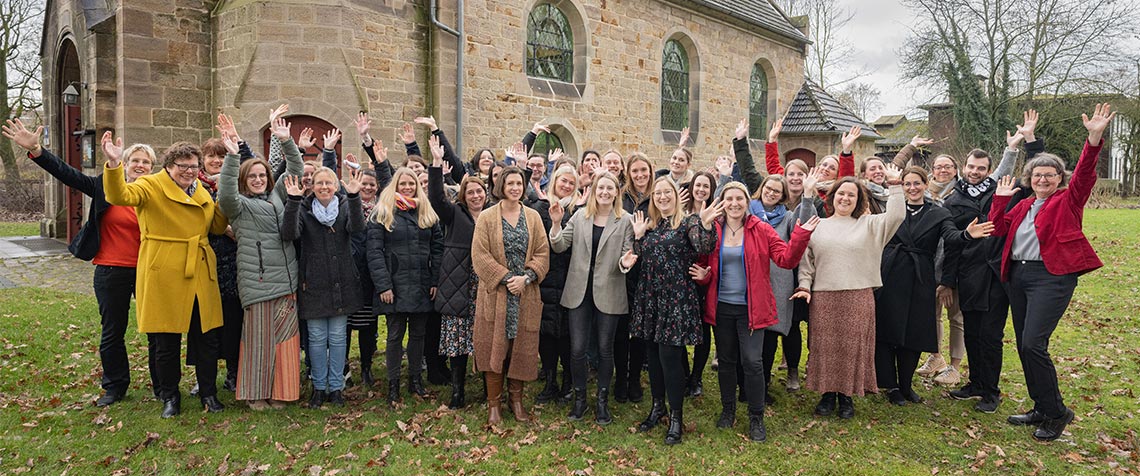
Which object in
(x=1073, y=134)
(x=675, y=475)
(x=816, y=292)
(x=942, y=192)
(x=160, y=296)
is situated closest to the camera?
(x=675, y=475)

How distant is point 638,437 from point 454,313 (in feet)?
5.47

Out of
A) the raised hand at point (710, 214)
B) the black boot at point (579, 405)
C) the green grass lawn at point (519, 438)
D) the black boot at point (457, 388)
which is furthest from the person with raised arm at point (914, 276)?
the black boot at point (457, 388)

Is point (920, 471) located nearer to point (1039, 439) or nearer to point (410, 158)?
point (1039, 439)

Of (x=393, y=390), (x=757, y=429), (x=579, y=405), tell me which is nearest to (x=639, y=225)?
(x=579, y=405)

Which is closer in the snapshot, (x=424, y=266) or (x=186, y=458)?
(x=186, y=458)

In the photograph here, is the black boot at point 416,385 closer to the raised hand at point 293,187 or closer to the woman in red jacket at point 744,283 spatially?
the raised hand at point 293,187

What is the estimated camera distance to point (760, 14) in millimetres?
19125

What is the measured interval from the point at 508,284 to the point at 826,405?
2742 mm

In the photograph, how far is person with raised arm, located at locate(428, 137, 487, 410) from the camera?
5219 millimetres

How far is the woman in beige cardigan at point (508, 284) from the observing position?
4938 millimetres

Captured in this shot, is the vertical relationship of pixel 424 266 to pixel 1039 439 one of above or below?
above

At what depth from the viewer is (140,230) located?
4.96 m

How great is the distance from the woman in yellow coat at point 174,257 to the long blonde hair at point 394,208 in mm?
1138

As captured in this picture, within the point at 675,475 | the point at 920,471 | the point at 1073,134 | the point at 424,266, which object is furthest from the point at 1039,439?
the point at 1073,134
